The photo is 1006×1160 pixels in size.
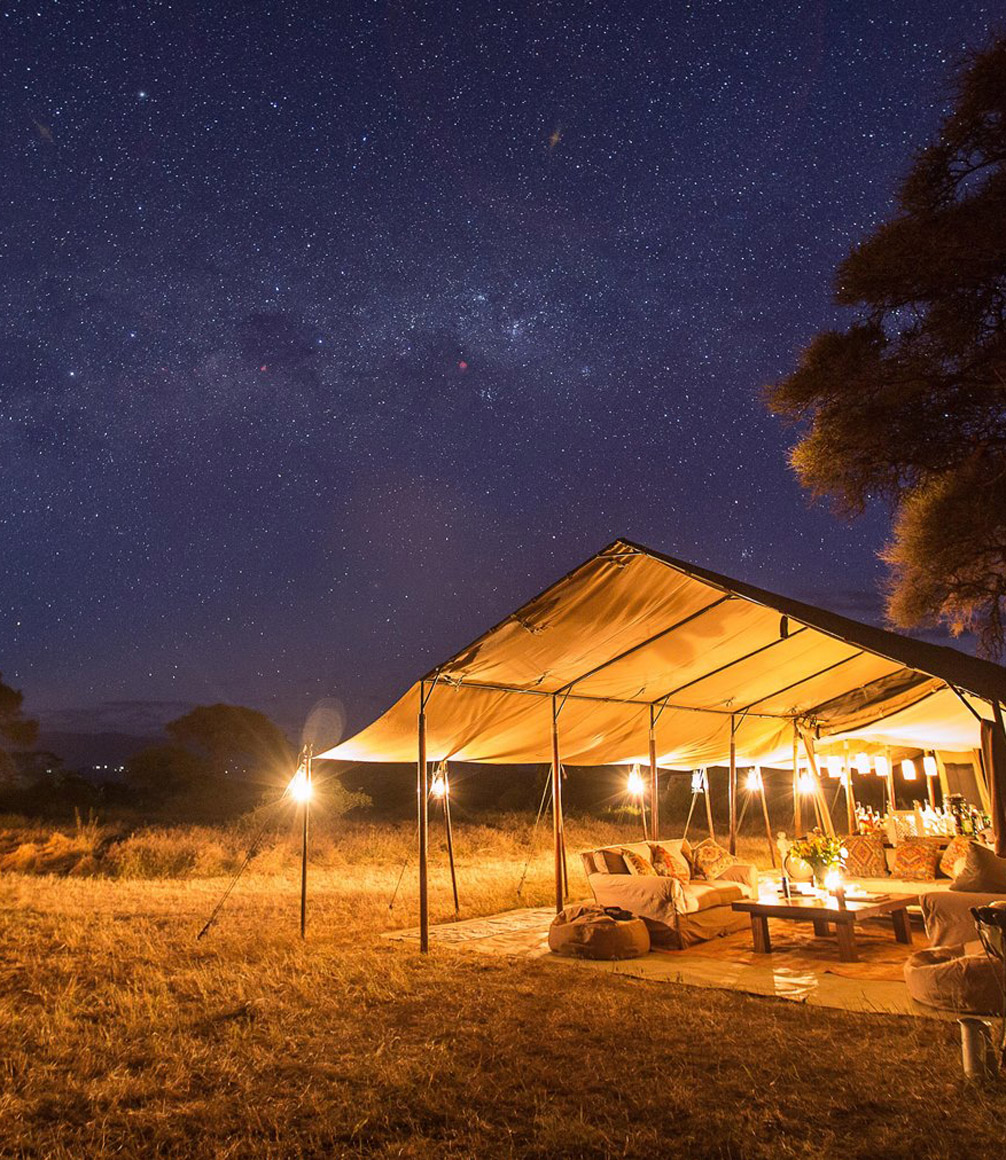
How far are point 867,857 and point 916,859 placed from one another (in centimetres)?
59

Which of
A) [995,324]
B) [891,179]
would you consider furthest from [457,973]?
[891,179]

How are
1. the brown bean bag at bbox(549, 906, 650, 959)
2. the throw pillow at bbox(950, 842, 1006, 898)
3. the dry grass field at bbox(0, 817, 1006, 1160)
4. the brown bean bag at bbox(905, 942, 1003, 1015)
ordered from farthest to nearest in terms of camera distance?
the brown bean bag at bbox(549, 906, 650, 959) < the throw pillow at bbox(950, 842, 1006, 898) < the brown bean bag at bbox(905, 942, 1003, 1015) < the dry grass field at bbox(0, 817, 1006, 1160)

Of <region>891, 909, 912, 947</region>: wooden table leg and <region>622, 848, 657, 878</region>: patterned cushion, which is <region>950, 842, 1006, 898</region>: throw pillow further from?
<region>622, 848, 657, 878</region>: patterned cushion

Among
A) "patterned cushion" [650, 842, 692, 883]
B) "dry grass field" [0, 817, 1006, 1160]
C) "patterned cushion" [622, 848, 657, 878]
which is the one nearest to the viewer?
"dry grass field" [0, 817, 1006, 1160]

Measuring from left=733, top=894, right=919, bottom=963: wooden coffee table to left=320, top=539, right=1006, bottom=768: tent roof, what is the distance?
179cm

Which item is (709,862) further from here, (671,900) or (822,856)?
(671,900)

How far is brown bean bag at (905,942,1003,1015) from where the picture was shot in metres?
4.29

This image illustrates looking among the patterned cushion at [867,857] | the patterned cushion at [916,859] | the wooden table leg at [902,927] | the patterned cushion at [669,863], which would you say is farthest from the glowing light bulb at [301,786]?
the patterned cushion at [916,859]

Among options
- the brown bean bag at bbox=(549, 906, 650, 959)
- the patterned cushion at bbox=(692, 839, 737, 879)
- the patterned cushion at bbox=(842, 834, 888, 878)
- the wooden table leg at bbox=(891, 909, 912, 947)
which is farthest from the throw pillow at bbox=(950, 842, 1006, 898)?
the patterned cushion at bbox=(842, 834, 888, 878)

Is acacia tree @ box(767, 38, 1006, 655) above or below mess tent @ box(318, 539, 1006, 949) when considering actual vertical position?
above

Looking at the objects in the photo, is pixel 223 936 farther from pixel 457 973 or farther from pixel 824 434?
pixel 824 434

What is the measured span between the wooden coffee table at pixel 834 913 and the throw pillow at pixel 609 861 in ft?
3.73

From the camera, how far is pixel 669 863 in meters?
8.25

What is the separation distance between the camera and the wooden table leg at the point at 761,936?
262 inches
